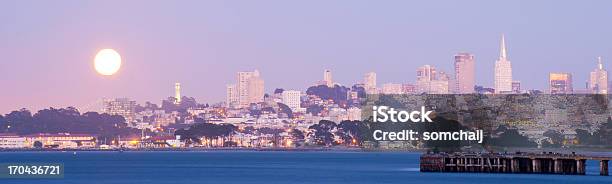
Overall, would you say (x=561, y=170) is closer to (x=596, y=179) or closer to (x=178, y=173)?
(x=596, y=179)

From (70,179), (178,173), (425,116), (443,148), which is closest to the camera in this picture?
(70,179)

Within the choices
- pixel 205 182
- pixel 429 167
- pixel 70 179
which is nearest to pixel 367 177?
pixel 429 167

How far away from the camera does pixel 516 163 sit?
126000 millimetres

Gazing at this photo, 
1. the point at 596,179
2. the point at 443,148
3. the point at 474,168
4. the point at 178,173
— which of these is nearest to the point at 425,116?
the point at 443,148

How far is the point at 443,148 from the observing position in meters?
174

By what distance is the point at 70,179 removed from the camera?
132 meters

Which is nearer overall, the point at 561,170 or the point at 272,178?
the point at 561,170

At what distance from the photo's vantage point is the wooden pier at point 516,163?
12375cm

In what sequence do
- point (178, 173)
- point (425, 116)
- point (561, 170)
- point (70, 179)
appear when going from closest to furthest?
point (561, 170), point (70, 179), point (178, 173), point (425, 116)

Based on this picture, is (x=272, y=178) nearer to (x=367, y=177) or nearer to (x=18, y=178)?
(x=367, y=177)

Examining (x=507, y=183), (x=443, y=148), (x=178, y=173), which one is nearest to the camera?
(x=507, y=183)

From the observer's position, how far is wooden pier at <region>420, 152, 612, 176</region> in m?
124

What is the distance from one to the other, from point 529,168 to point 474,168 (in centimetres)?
456

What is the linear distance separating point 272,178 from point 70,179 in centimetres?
1520
